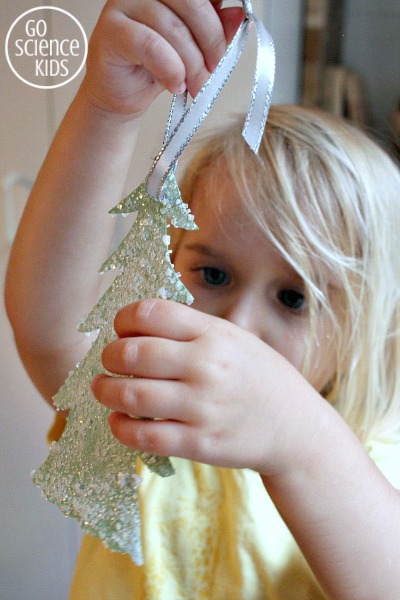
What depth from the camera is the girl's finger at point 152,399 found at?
8.6 inches

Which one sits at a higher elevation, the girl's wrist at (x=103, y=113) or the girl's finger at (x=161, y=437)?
the girl's wrist at (x=103, y=113)

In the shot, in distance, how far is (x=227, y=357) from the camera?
0.23m

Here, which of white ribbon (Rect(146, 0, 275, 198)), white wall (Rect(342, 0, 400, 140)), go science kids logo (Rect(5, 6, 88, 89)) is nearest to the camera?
white ribbon (Rect(146, 0, 275, 198))

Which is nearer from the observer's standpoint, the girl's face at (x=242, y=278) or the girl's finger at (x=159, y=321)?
the girl's finger at (x=159, y=321)

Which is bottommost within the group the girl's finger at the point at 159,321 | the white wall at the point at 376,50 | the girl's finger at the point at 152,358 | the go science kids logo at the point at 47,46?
the girl's finger at the point at 152,358

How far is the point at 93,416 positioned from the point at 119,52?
0.14 meters

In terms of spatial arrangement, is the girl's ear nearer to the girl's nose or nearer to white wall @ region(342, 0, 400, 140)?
the girl's nose

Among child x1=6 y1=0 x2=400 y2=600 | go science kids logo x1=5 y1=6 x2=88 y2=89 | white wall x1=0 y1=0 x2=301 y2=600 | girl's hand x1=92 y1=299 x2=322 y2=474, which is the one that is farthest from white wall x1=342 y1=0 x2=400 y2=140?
girl's hand x1=92 y1=299 x2=322 y2=474

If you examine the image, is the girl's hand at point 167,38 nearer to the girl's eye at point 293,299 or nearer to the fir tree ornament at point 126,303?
the fir tree ornament at point 126,303

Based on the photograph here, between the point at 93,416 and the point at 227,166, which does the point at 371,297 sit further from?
the point at 93,416

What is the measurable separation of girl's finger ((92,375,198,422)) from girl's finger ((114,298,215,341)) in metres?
0.02

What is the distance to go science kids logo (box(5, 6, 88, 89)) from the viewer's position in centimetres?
37

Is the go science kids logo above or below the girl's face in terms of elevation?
above

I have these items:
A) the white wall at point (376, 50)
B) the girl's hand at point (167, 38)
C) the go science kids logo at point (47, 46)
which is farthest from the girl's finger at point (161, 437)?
the white wall at point (376, 50)
